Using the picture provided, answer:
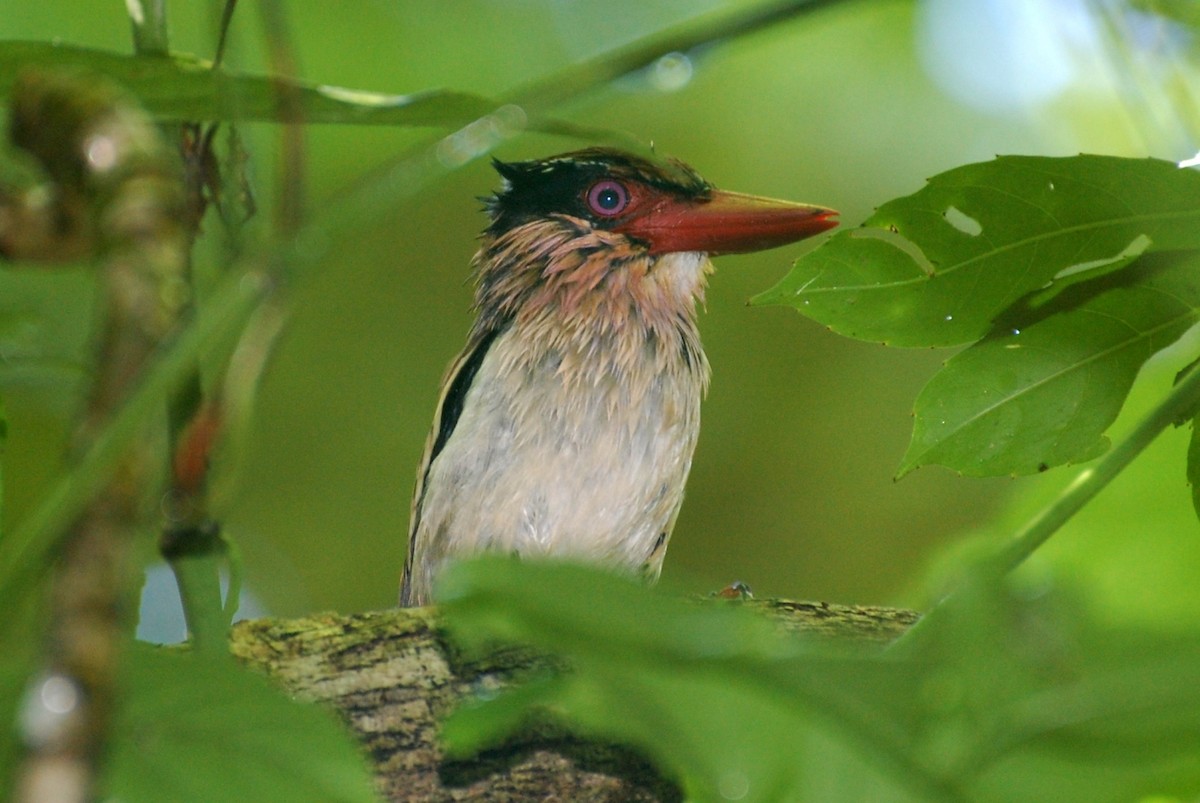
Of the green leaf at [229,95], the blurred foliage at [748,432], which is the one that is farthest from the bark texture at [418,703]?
the green leaf at [229,95]

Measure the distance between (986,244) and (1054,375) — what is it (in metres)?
0.18

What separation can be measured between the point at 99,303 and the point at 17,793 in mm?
286

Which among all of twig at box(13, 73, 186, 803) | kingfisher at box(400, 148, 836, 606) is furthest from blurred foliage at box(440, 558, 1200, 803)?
kingfisher at box(400, 148, 836, 606)

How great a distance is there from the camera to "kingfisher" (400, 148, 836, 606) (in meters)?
3.35

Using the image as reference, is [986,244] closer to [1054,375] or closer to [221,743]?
[1054,375]

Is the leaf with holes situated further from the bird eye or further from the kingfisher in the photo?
the bird eye

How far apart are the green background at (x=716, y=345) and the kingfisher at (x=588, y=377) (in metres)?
1.71

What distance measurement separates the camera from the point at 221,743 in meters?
0.83

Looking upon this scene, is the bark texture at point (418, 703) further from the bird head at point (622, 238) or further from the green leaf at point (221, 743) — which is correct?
the bird head at point (622, 238)

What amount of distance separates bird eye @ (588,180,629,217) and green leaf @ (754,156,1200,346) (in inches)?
88.5

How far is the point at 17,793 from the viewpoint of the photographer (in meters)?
0.61

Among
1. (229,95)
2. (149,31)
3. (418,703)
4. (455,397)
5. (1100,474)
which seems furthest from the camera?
(455,397)

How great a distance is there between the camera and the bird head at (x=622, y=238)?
3643mm

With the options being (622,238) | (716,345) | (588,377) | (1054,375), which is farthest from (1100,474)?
(716,345)
